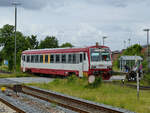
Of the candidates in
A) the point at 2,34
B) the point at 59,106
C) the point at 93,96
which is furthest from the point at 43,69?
the point at 2,34

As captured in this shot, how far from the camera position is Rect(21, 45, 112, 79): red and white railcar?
21812 millimetres

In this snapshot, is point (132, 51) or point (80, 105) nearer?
point (80, 105)

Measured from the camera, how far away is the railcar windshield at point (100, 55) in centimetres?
2211

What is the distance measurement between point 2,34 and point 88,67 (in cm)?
4117

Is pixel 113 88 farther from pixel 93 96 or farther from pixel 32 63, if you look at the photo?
pixel 32 63

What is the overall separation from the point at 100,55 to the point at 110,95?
8.79 m

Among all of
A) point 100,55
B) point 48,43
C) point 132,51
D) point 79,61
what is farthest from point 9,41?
point 100,55

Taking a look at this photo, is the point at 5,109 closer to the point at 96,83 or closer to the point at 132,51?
the point at 96,83

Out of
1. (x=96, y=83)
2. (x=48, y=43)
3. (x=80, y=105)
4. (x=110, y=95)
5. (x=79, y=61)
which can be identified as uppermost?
(x=48, y=43)

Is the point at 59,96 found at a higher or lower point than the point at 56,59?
lower

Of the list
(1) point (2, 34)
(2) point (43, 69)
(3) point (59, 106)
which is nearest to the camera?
(3) point (59, 106)

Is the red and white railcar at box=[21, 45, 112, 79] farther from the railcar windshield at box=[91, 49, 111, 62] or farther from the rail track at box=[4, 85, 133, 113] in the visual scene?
the rail track at box=[4, 85, 133, 113]

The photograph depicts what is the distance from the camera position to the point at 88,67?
70.6ft

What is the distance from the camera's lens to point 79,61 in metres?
22.5
